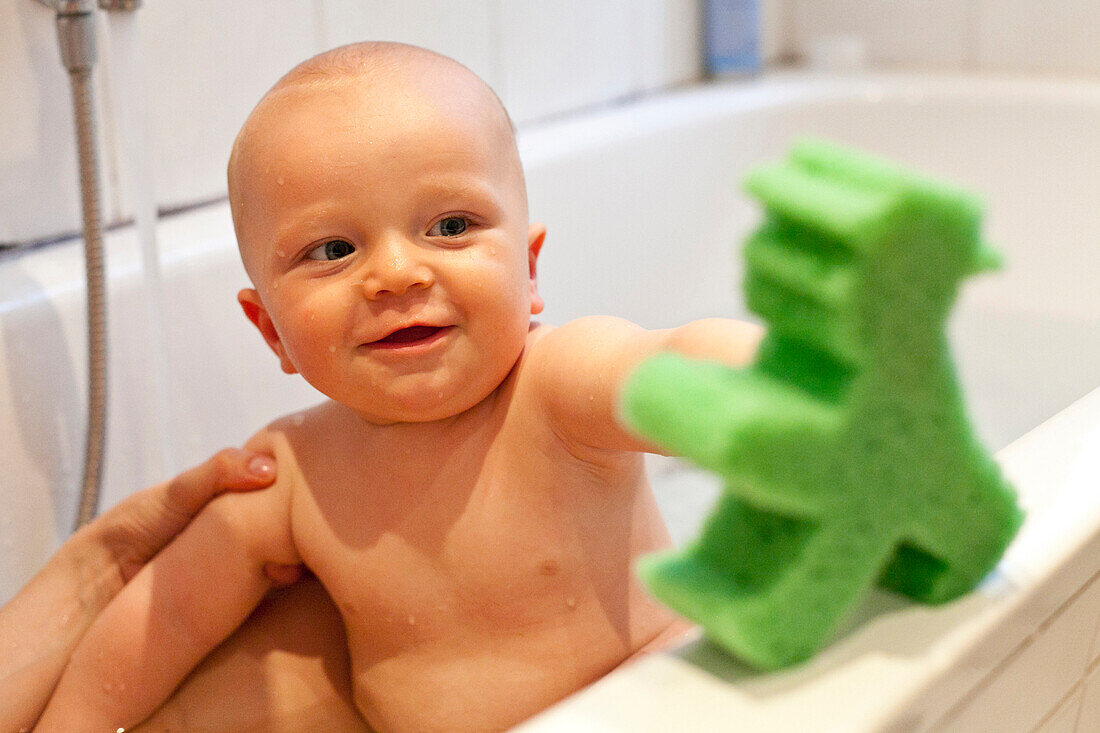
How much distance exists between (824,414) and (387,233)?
362 millimetres

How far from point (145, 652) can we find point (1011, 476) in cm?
60

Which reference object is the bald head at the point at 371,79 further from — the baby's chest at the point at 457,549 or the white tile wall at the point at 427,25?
the white tile wall at the point at 427,25

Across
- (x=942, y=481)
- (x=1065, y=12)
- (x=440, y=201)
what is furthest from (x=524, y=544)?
(x=1065, y=12)

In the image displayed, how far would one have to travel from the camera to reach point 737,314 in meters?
1.78

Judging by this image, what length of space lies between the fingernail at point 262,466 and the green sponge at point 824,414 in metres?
0.45

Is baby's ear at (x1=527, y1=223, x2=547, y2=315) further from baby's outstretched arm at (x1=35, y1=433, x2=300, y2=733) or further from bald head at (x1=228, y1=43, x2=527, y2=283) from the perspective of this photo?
baby's outstretched arm at (x1=35, y1=433, x2=300, y2=733)

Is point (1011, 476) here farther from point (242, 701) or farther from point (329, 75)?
point (242, 701)

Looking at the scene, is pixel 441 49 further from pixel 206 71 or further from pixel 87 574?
pixel 87 574

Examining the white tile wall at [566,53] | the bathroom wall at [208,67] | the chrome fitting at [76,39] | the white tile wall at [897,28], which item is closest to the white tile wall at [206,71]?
the bathroom wall at [208,67]

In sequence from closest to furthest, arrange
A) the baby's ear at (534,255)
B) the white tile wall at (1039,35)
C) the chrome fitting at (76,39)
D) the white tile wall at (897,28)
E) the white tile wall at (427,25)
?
the baby's ear at (534,255) → the chrome fitting at (76,39) → the white tile wall at (427,25) → the white tile wall at (1039,35) → the white tile wall at (897,28)

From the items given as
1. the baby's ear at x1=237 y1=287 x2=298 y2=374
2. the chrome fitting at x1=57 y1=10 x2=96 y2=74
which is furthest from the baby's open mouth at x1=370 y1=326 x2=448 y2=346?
the chrome fitting at x1=57 y1=10 x2=96 y2=74

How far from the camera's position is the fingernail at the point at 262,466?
0.83m

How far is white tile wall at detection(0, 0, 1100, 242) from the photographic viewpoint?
110 cm

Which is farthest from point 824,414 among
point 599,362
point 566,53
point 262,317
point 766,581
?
point 566,53
